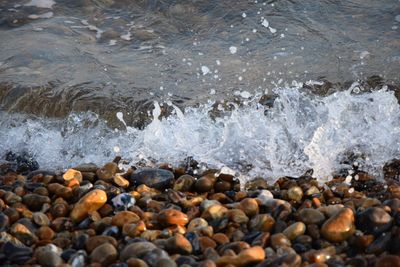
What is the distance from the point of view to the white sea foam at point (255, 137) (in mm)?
3642

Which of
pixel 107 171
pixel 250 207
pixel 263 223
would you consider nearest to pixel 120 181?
pixel 107 171

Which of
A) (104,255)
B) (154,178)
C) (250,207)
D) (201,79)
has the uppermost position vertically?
(104,255)

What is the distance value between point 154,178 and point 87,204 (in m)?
0.50

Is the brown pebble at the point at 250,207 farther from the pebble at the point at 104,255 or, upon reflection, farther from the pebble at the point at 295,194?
the pebble at the point at 104,255

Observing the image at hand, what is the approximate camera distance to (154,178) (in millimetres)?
3385

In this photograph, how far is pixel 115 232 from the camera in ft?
9.13

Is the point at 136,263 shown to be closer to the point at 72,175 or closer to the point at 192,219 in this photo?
the point at 192,219

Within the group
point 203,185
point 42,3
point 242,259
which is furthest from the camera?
point 42,3

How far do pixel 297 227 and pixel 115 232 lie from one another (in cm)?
80

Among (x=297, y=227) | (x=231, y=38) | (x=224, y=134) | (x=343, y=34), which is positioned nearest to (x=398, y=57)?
(x=343, y=34)

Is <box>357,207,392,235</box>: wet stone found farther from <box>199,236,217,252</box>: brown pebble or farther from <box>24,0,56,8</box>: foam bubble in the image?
<box>24,0,56,8</box>: foam bubble

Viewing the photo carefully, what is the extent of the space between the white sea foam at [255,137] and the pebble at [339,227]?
77 cm

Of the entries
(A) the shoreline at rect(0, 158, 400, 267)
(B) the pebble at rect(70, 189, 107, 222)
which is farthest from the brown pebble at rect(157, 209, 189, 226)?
(B) the pebble at rect(70, 189, 107, 222)

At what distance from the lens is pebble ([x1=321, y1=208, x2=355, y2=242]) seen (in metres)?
2.67
